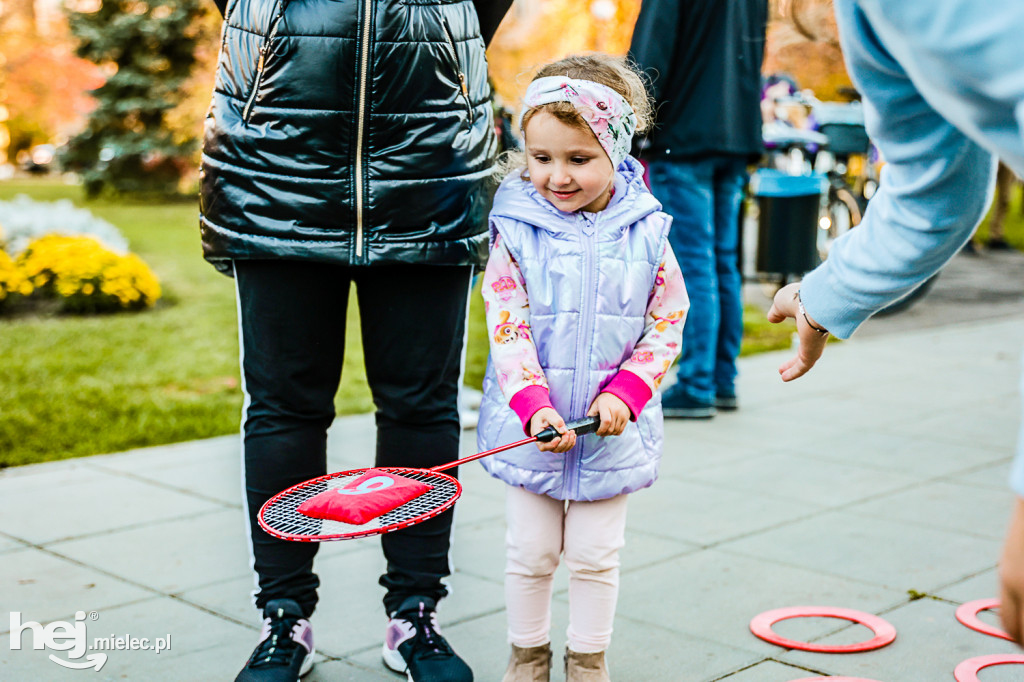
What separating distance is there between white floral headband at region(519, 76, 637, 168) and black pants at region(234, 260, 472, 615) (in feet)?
1.58

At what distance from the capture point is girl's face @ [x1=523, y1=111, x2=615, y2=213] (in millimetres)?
2479

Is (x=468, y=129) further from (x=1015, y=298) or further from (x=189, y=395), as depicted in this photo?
(x=1015, y=298)

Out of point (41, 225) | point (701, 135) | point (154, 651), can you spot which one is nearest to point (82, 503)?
point (154, 651)

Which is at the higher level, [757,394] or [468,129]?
[468,129]

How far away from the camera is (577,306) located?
2.51 metres

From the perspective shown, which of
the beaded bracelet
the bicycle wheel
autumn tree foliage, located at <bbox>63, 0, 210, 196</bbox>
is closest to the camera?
the beaded bracelet

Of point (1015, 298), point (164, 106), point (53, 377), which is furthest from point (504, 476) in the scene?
point (164, 106)

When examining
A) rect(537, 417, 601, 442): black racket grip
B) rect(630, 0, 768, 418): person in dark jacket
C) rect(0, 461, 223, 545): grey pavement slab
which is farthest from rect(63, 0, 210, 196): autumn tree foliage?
rect(537, 417, 601, 442): black racket grip

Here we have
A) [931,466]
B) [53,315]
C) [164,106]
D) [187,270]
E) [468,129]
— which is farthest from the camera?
[164,106]

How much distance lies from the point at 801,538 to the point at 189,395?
11.8 feet

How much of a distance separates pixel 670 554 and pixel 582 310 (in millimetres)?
1416

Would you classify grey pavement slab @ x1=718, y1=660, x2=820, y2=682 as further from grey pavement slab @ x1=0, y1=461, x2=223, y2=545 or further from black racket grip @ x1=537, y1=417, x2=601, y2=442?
grey pavement slab @ x1=0, y1=461, x2=223, y2=545

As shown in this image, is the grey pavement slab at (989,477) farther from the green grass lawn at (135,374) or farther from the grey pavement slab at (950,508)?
the green grass lawn at (135,374)

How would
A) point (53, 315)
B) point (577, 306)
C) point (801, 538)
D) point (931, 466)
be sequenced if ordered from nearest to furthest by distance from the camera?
point (577, 306) → point (801, 538) → point (931, 466) → point (53, 315)
